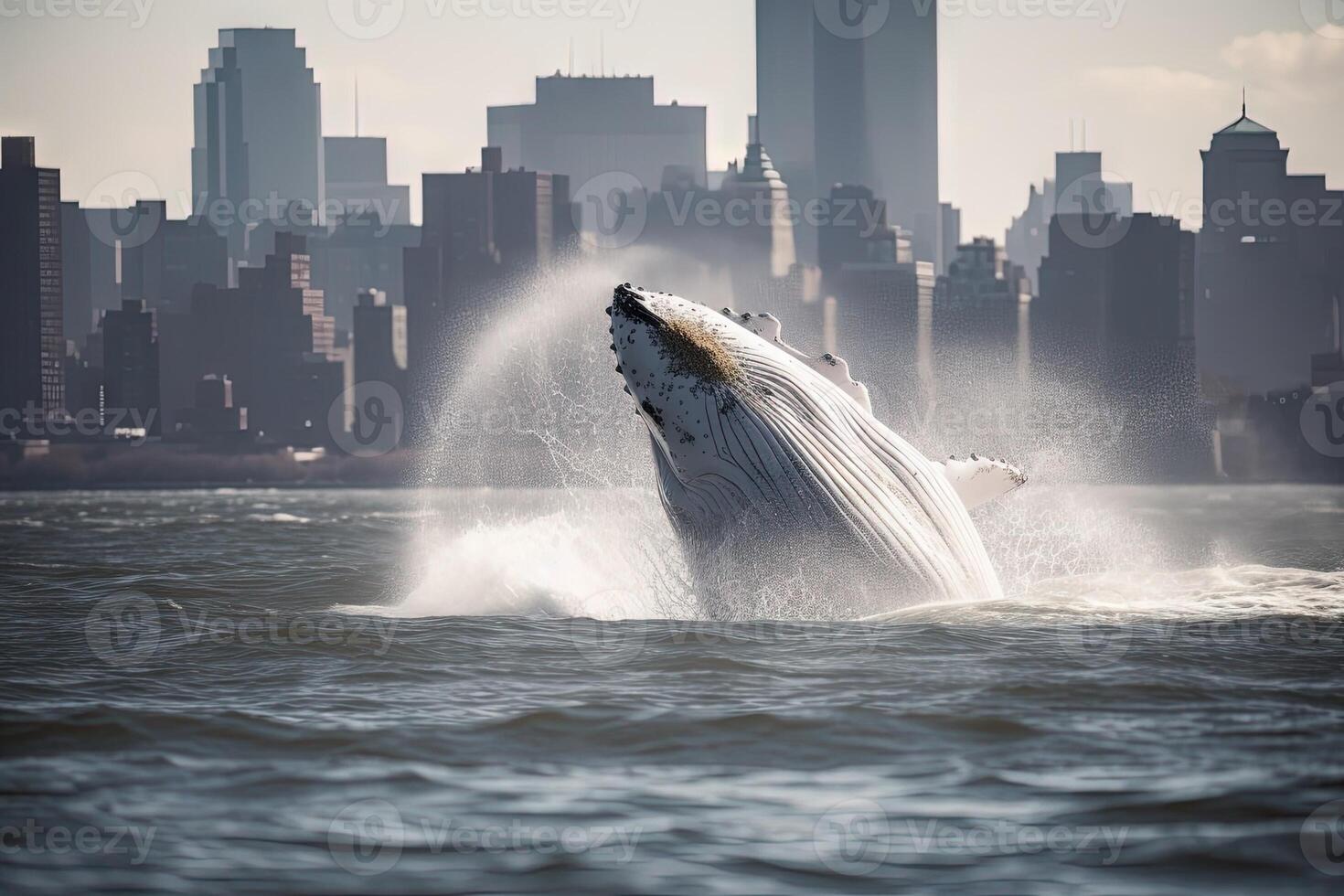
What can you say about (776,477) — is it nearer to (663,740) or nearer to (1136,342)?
(663,740)

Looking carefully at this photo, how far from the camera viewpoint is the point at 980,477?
17297 millimetres

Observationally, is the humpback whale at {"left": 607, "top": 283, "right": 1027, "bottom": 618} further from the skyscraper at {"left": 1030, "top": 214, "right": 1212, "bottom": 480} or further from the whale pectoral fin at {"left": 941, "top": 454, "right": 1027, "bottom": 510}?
the skyscraper at {"left": 1030, "top": 214, "right": 1212, "bottom": 480}

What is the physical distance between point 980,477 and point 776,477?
3028 millimetres

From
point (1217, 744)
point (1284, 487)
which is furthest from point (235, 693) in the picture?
point (1284, 487)

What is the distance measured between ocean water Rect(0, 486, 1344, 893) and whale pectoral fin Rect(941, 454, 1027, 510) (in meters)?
1.23

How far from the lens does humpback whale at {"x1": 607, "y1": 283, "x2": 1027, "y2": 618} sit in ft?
48.6

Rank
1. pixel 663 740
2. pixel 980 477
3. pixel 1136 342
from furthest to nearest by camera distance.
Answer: pixel 1136 342, pixel 980 477, pixel 663 740

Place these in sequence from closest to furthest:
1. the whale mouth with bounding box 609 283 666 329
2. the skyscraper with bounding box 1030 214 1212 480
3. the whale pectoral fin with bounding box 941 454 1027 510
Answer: the whale mouth with bounding box 609 283 666 329, the whale pectoral fin with bounding box 941 454 1027 510, the skyscraper with bounding box 1030 214 1212 480

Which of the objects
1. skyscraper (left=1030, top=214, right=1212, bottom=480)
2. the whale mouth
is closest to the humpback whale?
the whale mouth

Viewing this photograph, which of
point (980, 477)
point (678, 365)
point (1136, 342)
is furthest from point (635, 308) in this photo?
point (1136, 342)

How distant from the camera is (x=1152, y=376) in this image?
175 m

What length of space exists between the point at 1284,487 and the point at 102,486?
409 feet

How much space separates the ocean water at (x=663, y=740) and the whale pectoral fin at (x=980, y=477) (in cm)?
123

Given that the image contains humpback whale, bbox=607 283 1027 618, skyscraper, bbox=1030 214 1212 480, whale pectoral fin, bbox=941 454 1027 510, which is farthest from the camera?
skyscraper, bbox=1030 214 1212 480
